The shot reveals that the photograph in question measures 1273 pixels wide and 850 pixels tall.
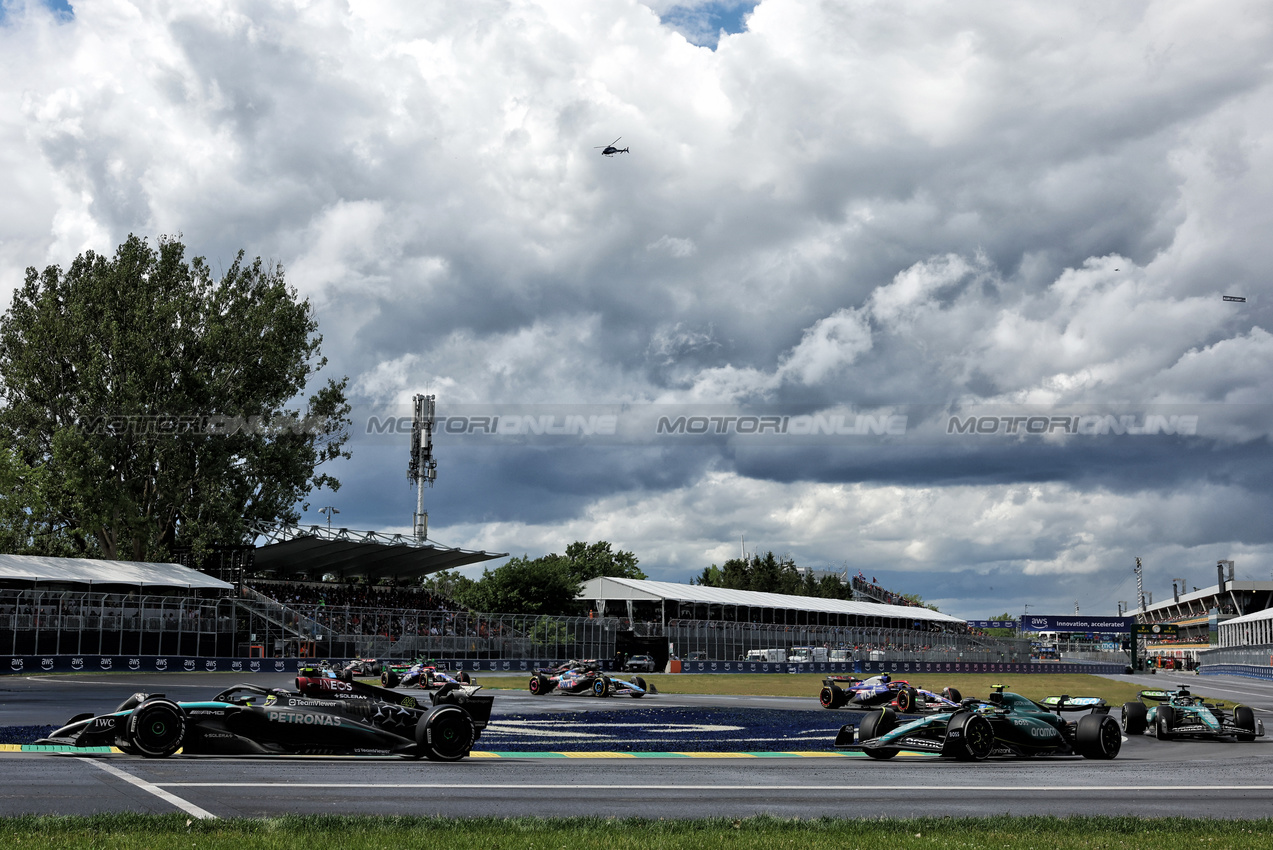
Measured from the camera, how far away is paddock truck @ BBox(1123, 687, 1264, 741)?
67.1ft

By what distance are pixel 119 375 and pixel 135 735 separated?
4386 centimetres

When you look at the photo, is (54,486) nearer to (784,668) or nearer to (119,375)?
(119,375)

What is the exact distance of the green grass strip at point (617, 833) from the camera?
828 cm

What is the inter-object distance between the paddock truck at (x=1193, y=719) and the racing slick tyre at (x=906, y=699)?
420cm

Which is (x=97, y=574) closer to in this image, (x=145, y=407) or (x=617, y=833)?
(x=145, y=407)

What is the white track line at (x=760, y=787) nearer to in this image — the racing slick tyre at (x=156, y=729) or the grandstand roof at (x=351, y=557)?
the racing slick tyre at (x=156, y=729)

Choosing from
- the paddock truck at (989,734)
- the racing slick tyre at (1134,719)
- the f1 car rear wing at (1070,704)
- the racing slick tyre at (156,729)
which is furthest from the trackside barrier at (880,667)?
the racing slick tyre at (156,729)

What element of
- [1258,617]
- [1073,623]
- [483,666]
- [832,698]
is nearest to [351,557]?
[483,666]

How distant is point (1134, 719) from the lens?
21.6 meters

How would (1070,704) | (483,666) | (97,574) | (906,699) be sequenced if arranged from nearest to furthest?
(1070,704) < (906,699) < (97,574) < (483,666)

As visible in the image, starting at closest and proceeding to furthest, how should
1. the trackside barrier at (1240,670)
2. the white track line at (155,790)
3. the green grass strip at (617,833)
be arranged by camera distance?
the green grass strip at (617,833) → the white track line at (155,790) → the trackside barrier at (1240,670)

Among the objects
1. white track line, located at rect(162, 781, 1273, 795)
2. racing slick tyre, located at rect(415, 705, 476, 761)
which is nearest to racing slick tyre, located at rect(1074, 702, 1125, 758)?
white track line, located at rect(162, 781, 1273, 795)

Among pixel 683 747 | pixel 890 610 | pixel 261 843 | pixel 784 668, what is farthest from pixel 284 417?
pixel 890 610

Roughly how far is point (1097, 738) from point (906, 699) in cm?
742
